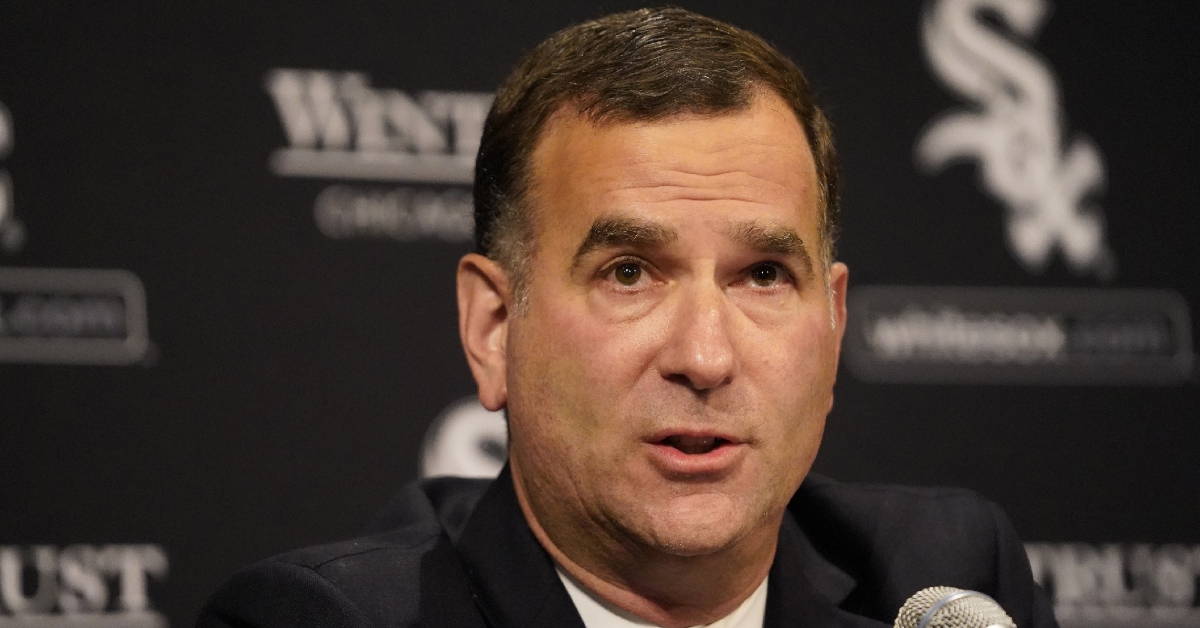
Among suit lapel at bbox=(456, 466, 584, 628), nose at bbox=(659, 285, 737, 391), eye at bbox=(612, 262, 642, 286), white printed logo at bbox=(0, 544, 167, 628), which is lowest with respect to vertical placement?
white printed logo at bbox=(0, 544, 167, 628)

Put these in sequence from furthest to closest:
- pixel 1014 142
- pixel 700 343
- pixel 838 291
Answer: pixel 1014 142 → pixel 838 291 → pixel 700 343

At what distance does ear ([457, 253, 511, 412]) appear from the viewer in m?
2.06

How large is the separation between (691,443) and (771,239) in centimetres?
33

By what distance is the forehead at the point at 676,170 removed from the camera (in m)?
1.86

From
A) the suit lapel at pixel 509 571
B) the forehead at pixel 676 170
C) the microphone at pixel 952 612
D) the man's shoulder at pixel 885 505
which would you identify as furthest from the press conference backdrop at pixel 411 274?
the microphone at pixel 952 612

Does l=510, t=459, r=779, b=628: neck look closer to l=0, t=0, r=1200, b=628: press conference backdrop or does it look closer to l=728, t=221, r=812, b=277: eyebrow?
l=728, t=221, r=812, b=277: eyebrow

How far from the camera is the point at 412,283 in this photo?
317cm

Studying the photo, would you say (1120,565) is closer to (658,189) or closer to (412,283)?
(412,283)

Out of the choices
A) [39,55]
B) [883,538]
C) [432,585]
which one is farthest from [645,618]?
[39,55]

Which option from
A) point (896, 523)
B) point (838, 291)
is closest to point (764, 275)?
point (838, 291)

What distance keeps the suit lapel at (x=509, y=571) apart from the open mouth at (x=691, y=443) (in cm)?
33

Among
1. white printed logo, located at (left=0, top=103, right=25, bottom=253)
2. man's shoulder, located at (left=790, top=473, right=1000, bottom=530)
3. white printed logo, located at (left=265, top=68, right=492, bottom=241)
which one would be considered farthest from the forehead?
white printed logo, located at (left=0, top=103, right=25, bottom=253)

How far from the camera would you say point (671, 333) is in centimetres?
179

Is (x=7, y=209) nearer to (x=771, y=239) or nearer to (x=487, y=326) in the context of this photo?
(x=487, y=326)
